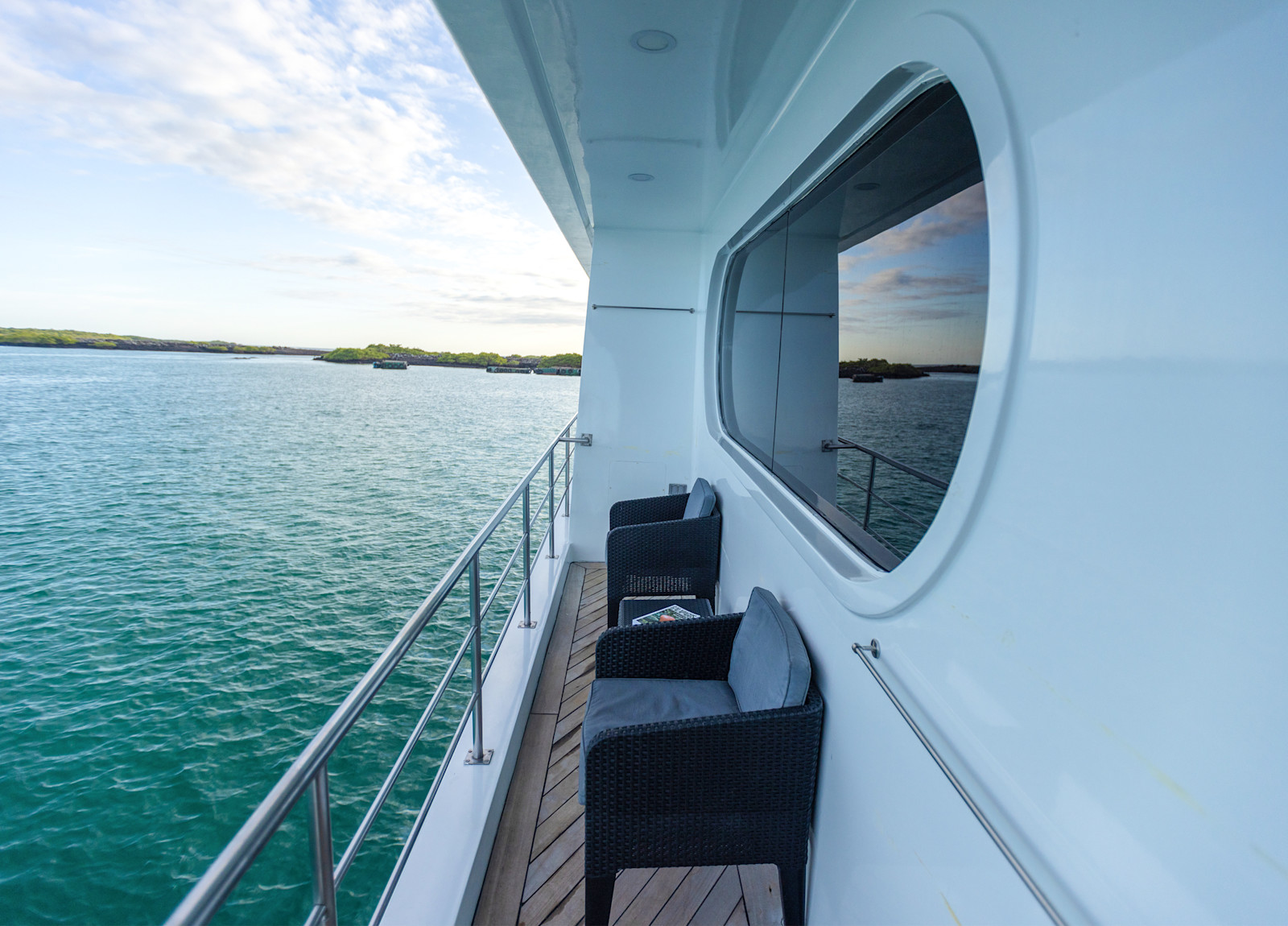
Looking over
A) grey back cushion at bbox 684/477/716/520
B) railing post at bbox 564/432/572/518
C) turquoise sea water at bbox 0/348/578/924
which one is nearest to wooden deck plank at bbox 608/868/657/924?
turquoise sea water at bbox 0/348/578/924

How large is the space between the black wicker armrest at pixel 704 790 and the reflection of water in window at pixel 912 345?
1.58 feet

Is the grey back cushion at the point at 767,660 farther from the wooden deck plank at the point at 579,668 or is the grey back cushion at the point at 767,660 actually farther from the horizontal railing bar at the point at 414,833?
the wooden deck plank at the point at 579,668

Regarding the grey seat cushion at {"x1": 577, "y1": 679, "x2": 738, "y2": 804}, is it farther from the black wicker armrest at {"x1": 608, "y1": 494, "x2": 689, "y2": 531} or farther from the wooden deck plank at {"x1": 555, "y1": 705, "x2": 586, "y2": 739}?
the black wicker armrest at {"x1": 608, "y1": 494, "x2": 689, "y2": 531}

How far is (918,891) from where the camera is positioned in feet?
2.94

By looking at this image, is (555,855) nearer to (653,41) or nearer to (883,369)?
(883,369)

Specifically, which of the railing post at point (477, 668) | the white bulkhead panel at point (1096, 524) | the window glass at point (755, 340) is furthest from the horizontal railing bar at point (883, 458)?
the railing post at point (477, 668)

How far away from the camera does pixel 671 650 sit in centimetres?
182

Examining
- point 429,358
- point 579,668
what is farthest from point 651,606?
point 429,358

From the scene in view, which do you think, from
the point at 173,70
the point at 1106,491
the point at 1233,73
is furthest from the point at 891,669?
the point at 173,70

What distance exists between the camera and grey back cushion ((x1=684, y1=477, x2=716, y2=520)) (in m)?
2.94

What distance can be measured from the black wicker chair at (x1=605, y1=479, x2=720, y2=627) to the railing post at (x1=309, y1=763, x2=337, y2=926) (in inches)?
72.2

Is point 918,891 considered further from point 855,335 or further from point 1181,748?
point 855,335

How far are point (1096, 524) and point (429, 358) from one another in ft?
155

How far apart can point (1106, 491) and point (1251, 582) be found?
15 cm
